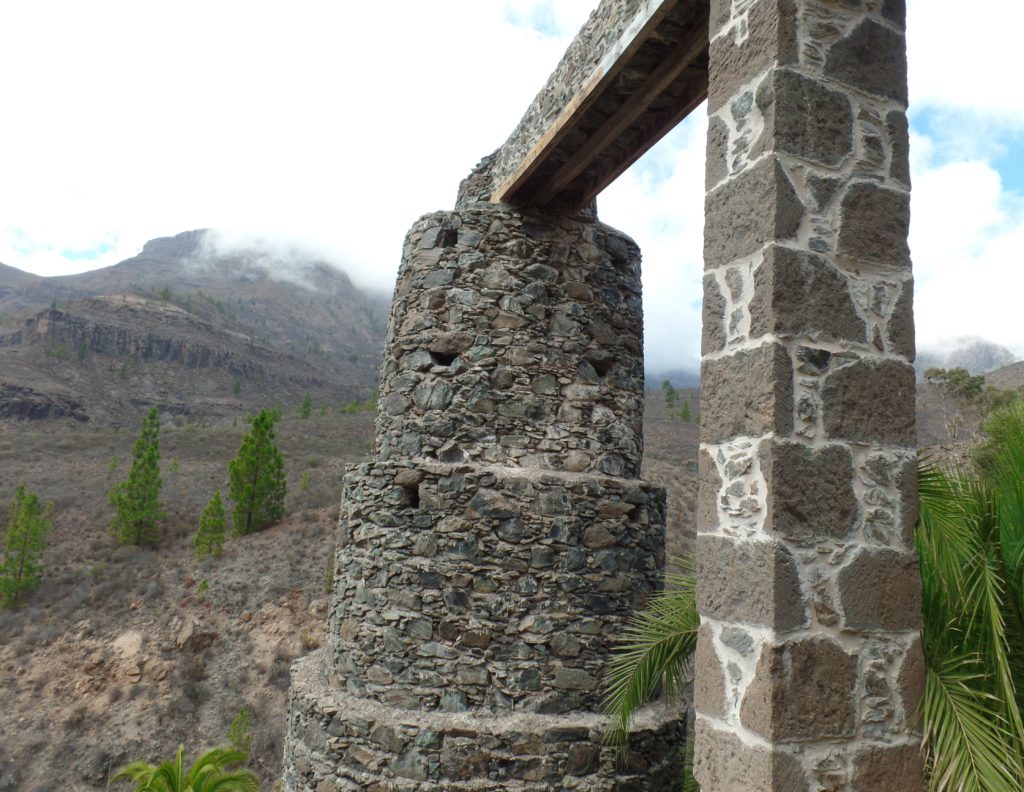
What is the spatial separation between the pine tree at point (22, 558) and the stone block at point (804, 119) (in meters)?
18.5

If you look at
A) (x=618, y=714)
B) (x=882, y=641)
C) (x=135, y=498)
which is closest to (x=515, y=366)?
(x=618, y=714)

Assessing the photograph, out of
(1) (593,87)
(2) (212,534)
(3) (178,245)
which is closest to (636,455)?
(1) (593,87)

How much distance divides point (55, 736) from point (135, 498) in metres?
7.02

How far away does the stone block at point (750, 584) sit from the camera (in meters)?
Answer: 2.19

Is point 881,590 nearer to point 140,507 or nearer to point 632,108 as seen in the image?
point 632,108

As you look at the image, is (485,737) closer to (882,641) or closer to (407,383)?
(407,383)

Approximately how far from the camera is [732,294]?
254 cm

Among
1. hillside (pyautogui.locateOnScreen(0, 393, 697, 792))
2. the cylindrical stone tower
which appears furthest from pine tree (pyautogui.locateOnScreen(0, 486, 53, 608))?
the cylindrical stone tower

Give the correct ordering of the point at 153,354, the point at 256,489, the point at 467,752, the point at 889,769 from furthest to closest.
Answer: the point at 153,354, the point at 256,489, the point at 467,752, the point at 889,769

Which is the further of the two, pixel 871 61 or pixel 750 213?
pixel 871 61

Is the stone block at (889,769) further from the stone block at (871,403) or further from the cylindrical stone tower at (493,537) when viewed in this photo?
the cylindrical stone tower at (493,537)

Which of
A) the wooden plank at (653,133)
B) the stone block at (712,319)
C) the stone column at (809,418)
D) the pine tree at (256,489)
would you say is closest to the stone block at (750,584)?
the stone column at (809,418)

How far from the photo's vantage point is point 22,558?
635 inches

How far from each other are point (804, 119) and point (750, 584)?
1.59 metres
